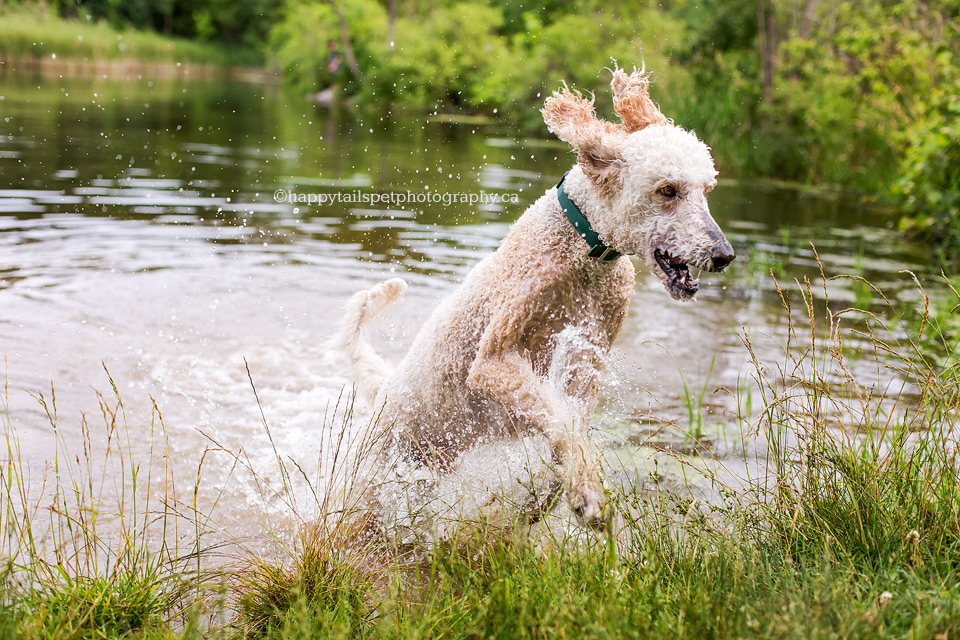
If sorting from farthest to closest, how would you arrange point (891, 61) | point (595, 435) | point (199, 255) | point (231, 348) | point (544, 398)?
point (891, 61) → point (199, 255) → point (231, 348) → point (595, 435) → point (544, 398)

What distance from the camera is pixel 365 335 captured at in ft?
12.7

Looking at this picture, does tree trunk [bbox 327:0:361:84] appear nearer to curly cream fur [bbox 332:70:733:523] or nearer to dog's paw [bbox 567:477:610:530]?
curly cream fur [bbox 332:70:733:523]

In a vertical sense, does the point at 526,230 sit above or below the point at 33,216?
above

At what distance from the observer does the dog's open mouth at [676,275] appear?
268cm

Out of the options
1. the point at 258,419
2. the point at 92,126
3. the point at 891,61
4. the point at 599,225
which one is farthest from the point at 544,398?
the point at 92,126

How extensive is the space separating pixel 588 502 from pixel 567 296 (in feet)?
2.50

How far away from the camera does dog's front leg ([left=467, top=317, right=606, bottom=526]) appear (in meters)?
2.70

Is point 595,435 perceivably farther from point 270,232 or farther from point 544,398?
point 270,232

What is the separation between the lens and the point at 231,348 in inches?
214

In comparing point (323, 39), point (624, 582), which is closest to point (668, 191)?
point (624, 582)

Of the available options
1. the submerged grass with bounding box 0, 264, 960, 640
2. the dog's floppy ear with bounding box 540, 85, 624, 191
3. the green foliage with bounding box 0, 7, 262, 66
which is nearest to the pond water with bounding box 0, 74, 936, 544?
the submerged grass with bounding box 0, 264, 960, 640

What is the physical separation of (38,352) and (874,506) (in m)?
4.64

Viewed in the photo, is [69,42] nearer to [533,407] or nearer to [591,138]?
[591,138]

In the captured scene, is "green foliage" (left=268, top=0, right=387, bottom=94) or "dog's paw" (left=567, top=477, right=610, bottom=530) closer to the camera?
"dog's paw" (left=567, top=477, right=610, bottom=530)
